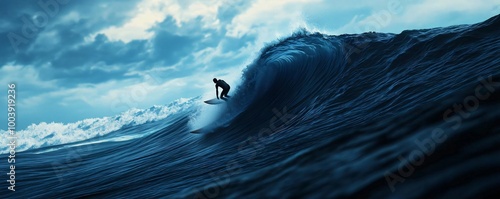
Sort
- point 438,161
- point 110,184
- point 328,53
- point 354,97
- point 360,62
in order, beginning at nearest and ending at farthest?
point 438,161, point 110,184, point 354,97, point 360,62, point 328,53

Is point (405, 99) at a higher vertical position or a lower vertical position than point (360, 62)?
lower

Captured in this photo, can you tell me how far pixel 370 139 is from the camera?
14.2ft

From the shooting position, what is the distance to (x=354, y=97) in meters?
7.76

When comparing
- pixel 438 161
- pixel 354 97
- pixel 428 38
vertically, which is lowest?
pixel 438 161

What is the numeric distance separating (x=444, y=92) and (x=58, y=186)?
7.58 m

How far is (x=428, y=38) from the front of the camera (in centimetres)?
995

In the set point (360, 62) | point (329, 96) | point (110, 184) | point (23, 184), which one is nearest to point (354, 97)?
point (329, 96)

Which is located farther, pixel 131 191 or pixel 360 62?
pixel 360 62

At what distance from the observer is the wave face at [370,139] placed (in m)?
2.97

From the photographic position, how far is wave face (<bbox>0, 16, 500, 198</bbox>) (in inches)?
117

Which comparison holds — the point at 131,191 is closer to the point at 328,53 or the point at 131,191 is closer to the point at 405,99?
the point at 405,99

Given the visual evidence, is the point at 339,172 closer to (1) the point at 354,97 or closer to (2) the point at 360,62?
(1) the point at 354,97

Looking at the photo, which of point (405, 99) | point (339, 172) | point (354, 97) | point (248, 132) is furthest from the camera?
point (248, 132)

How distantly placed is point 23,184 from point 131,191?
5166 mm
